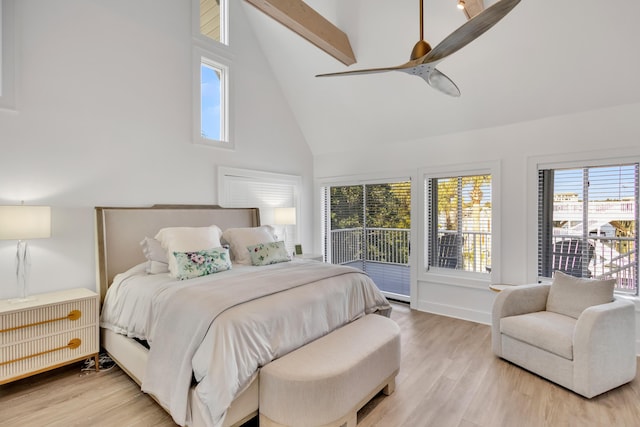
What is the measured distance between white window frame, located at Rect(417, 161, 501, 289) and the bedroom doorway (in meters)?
0.75

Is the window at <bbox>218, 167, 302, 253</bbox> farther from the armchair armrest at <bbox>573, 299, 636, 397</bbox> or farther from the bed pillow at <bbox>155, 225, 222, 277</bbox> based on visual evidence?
the armchair armrest at <bbox>573, 299, 636, 397</bbox>

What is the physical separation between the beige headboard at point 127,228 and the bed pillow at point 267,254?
848 millimetres

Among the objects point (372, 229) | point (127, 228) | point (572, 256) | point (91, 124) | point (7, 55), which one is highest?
point (7, 55)

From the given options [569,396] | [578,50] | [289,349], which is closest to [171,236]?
[289,349]

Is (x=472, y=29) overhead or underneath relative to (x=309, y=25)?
underneath

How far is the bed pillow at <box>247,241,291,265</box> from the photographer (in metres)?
3.40

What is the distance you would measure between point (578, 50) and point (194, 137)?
4.00 m

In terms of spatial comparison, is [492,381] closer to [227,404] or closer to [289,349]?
[289,349]

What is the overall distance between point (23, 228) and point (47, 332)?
824mm

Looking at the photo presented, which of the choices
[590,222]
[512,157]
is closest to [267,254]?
[512,157]

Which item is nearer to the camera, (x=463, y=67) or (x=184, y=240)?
(x=184, y=240)

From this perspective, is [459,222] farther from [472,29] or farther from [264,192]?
[472,29]

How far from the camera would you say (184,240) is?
3.09m

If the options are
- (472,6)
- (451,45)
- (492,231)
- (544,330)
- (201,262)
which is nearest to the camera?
(451,45)
